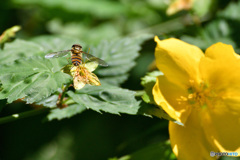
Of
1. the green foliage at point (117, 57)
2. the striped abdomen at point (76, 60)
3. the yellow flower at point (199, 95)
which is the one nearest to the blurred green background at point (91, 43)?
the green foliage at point (117, 57)

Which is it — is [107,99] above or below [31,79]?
below

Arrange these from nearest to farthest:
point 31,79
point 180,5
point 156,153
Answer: point 31,79 < point 156,153 < point 180,5

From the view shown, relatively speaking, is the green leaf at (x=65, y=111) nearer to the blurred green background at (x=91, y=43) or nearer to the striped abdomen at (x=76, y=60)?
the striped abdomen at (x=76, y=60)

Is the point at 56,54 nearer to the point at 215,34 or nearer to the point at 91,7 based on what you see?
the point at 215,34

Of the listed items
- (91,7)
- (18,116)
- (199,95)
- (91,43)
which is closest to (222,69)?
(199,95)

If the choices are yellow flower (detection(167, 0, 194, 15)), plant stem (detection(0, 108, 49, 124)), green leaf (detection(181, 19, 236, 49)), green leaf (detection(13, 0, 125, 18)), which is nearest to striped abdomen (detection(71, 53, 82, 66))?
plant stem (detection(0, 108, 49, 124))

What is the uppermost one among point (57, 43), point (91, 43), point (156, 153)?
point (57, 43)

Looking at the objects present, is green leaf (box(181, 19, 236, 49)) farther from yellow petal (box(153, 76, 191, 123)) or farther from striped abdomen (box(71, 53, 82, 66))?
striped abdomen (box(71, 53, 82, 66))
